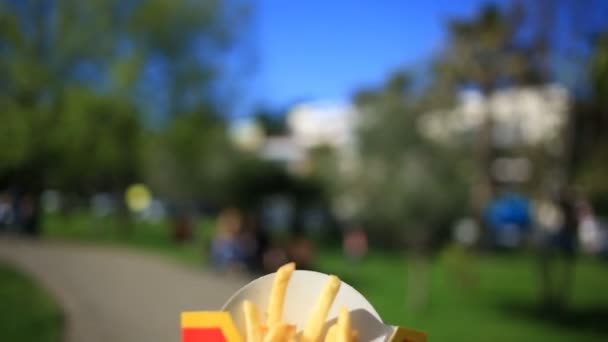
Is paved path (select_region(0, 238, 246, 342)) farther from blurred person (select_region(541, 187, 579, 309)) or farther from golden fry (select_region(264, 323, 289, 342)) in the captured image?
blurred person (select_region(541, 187, 579, 309))

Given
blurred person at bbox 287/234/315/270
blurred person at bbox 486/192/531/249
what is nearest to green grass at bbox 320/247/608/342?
blurred person at bbox 287/234/315/270

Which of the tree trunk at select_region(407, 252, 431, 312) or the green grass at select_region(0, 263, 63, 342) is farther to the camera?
the tree trunk at select_region(407, 252, 431, 312)

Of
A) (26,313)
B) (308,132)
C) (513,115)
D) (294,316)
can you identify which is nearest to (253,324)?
(294,316)

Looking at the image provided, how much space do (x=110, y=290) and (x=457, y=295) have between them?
9.09 m

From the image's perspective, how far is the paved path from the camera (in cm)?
505

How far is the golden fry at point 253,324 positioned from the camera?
5.90 feet

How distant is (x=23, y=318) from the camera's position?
15.6 ft

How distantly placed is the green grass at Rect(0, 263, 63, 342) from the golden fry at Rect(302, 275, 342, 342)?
339cm

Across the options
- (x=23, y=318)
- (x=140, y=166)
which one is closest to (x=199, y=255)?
(x=140, y=166)

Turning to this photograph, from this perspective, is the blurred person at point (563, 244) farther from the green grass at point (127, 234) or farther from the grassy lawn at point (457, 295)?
the green grass at point (127, 234)

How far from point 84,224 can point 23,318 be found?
4098 mm

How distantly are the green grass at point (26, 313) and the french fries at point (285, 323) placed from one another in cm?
330

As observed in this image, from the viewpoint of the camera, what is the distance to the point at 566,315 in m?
12.6

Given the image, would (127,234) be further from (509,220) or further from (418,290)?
(509,220)
